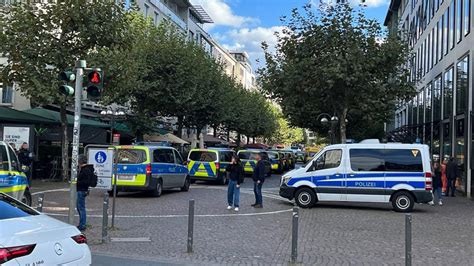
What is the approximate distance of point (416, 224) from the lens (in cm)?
1403

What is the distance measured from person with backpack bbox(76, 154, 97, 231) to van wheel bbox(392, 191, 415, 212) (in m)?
9.52

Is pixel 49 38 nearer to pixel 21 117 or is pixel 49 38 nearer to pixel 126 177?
pixel 21 117

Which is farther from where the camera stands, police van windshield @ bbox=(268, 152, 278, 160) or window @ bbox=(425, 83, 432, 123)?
police van windshield @ bbox=(268, 152, 278, 160)

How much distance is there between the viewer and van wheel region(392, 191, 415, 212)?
1656 cm

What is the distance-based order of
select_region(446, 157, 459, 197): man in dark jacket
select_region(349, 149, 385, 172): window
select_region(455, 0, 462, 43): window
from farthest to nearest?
select_region(455, 0, 462, 43): window < select_region(446, 157, 459, 197): man in dark jacket < select_region(349, 149, 385, 172): window

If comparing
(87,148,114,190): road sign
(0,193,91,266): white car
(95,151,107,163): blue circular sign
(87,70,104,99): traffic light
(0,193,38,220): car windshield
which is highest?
(87,70,104,99): traffic light

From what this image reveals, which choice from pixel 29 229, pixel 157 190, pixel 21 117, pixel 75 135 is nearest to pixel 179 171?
pixel 157 190

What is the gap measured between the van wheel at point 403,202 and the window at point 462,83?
34.1 feet

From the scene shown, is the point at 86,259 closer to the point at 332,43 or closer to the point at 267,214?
the point at 267,214

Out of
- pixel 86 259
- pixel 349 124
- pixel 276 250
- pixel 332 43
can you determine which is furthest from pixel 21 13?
pixel 349 124

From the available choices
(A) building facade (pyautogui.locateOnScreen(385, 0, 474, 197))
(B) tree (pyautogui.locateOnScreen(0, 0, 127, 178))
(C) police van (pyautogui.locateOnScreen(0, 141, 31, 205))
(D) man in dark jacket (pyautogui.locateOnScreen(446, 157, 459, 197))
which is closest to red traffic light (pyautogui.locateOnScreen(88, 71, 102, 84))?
(C) police van (pyautogui.locateOnScreen(0, 141, 31, 205))

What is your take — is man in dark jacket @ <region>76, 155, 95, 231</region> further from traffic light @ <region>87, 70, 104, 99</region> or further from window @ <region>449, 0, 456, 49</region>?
window @ <region>449, 0, 456, 49</region>

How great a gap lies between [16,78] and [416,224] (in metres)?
17.1

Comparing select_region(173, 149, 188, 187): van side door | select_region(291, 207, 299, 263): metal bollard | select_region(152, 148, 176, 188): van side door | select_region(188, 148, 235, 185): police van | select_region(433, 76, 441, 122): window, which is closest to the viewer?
select_region(291, 207, 299, 263): metal bollard
